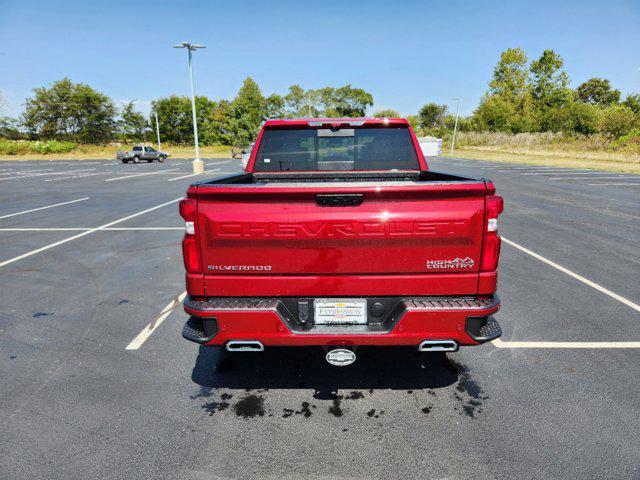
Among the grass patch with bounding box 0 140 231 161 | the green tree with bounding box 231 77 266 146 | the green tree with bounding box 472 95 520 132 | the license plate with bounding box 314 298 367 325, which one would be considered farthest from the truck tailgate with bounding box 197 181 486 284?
the green tree with bounding box 472 95 520 132

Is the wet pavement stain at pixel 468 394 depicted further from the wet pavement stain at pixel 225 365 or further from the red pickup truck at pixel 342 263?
the wet pavement stain at pixel 225 365

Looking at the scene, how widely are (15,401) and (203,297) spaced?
6.00 feet

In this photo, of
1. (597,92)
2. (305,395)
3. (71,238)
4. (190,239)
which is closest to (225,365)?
(305,395)

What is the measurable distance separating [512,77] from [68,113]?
76.7 meters

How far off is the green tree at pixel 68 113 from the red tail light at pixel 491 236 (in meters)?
75.0

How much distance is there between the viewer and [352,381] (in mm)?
3133

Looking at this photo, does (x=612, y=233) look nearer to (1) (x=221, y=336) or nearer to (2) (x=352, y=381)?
(2) (x=352, y=381)

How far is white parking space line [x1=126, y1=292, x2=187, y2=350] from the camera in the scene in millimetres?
3703

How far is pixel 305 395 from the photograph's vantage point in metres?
2.95

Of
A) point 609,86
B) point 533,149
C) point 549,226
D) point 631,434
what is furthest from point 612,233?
point 609,86

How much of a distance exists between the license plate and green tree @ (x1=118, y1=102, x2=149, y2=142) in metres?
78.1

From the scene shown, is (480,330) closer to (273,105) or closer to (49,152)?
(49,152)

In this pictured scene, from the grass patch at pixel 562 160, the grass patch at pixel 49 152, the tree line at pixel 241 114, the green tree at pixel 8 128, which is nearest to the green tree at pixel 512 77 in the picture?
the tree line at pixel 241 114

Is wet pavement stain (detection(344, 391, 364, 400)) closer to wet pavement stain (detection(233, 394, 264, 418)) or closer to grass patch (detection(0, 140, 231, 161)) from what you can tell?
wet pavement stain (detection(233, 394, 264, 418))
